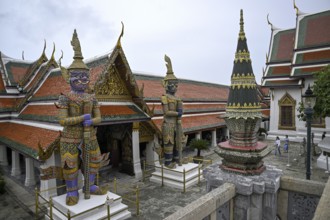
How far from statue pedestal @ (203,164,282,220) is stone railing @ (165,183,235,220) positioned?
5 centimetres

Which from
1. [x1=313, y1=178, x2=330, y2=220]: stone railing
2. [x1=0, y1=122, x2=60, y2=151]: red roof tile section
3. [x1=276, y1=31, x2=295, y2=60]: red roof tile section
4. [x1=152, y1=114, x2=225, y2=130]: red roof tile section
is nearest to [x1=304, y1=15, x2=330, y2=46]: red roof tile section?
[x1=276, y1=31, x2=295, y2=60]: red roof tile section

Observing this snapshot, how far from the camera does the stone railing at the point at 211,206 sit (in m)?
2.92

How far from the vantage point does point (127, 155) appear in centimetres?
1192

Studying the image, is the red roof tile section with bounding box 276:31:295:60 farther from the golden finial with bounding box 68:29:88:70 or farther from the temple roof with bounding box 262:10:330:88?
the golden finial with bounding box 68:29:88:70

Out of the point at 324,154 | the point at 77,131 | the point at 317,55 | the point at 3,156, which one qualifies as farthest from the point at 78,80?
the point at 317,55

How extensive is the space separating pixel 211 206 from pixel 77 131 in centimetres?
496

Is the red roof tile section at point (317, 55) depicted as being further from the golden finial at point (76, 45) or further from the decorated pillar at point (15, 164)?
the decorated pillar at point (15, 164)

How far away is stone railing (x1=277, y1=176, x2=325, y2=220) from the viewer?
3.99 metres

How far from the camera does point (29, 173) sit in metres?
10.5

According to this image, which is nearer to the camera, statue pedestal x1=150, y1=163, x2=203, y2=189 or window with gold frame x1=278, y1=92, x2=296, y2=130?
statue pedestal x1=150, y1=163, x2=203, y2=189

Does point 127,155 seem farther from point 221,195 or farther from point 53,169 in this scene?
point 221,195

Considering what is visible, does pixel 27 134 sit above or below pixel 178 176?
above

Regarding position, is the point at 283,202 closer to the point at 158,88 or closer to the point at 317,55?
the point at 158,88

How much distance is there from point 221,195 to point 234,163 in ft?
2.89
